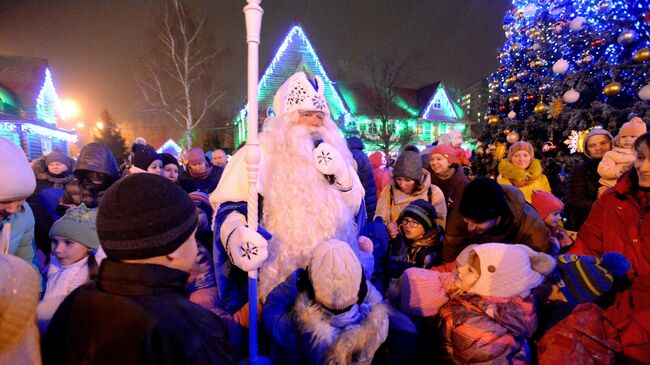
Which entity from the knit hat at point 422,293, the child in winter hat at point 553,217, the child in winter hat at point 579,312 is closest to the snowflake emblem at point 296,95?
the knit hat at point 422,293

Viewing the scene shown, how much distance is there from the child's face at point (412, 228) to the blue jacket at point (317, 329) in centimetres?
147

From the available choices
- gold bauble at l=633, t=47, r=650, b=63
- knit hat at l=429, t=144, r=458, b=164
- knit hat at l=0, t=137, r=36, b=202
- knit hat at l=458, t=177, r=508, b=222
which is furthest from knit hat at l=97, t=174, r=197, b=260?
gold bauble at l=633, t=47, r=650, b=63

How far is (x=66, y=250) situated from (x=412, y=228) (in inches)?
119

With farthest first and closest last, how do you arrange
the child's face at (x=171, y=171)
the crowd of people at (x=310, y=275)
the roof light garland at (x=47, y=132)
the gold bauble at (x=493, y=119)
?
the roof light garland at (x=47, y=132)
the gold bauble at (x=493, y=119)
the child's face at (x=171, y=171)
the crowd of people at (x=310, y=275)

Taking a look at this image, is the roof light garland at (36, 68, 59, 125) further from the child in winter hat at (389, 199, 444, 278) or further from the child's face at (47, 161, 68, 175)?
the child in winter hat at (389, 199, 444, 278)

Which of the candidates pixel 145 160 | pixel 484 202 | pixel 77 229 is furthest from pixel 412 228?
pixel 145 160

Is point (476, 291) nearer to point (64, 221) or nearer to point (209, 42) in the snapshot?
point (64, 221)

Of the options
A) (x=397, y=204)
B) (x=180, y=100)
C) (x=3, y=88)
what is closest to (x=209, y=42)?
(x=180, y=100)

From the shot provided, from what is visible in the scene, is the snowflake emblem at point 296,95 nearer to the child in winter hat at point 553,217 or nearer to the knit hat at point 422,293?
the knit hat at point 422,293

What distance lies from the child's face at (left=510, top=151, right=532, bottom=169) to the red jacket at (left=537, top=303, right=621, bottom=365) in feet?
10.0

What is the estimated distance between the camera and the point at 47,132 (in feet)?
55.3

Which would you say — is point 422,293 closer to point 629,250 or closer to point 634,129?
point 629,250

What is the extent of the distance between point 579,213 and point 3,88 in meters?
24.0

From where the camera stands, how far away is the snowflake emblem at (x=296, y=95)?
7.81 ft
